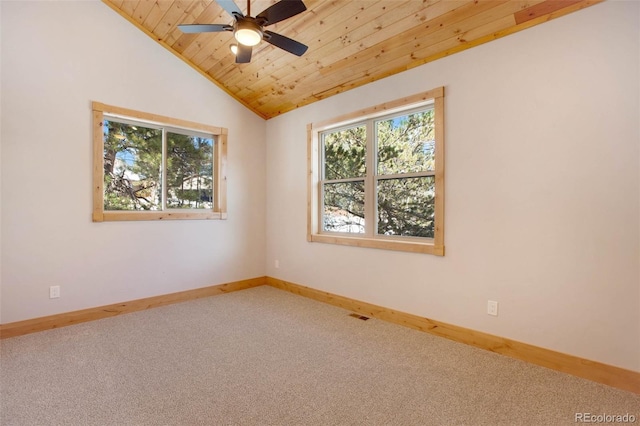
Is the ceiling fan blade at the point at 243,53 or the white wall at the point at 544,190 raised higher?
the ceiling fan blade at the point at 243,53

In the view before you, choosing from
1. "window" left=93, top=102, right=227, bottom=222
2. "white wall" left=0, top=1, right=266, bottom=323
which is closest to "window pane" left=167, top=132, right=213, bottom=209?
"window" left=93, top=102, right=227, bottom=222

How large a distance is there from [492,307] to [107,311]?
3921 millimetres

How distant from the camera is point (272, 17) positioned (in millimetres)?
2230

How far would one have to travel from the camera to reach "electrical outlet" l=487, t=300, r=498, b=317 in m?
2.64

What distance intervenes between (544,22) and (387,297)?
9.06 feet

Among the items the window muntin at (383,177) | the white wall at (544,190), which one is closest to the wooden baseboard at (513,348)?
the white wall at (544,190)

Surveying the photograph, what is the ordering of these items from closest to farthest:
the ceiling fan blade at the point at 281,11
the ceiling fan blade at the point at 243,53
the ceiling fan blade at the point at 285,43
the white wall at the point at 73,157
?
the ceiling fan blade at the point at 281,11, the ceiling fan blade at the point at 285,43, the ceiling fan blade at the point at 243,53, the white wall at the point at 73,157

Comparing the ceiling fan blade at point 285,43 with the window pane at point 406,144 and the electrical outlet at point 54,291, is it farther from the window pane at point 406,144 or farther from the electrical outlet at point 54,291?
the electrical outlet at point 54,291

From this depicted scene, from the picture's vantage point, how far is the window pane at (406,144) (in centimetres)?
320

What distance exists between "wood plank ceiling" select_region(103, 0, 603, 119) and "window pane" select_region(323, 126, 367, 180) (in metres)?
0.54

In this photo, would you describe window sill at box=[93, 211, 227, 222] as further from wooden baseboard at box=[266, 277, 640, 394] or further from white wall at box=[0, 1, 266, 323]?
wooden baseboard at box=[266, 277, 640, 394]

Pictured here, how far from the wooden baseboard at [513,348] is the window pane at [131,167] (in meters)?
2.76

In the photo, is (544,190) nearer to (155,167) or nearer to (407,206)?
(407,206)

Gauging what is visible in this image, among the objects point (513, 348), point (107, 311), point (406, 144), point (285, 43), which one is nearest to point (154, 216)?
point (107, 311)
